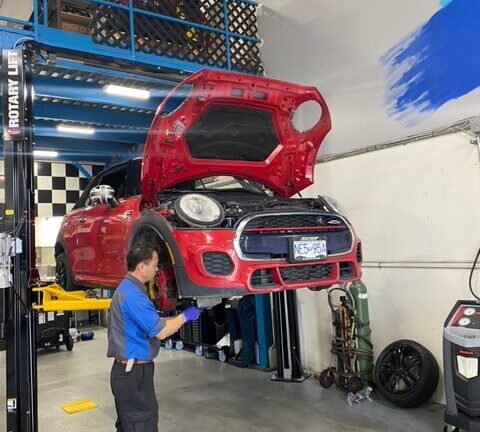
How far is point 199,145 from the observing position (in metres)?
3.19

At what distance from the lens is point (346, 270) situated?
2.99 metres

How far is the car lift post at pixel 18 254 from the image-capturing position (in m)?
2.85

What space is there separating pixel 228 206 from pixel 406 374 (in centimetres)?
224

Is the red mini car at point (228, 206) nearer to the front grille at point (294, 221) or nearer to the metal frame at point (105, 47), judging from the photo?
the front grille at point (294, 221)

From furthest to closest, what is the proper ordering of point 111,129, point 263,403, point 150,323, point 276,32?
1. point 111,129
2. point 276,32
3. point 263,403
4. point 150,323

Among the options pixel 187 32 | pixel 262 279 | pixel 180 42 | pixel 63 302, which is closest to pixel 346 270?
pixel 262 279

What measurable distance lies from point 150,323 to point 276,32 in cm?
432

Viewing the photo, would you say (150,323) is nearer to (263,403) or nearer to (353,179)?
(263,403)

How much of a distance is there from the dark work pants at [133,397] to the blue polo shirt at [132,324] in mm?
78

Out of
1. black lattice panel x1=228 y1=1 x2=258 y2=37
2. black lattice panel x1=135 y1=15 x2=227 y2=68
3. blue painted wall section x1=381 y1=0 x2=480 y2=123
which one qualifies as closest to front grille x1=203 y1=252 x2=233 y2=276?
blue painted wall section x1=381 y1=0 x2=480 y2=123

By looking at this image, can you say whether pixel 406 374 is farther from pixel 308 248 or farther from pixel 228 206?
pixel 228 206

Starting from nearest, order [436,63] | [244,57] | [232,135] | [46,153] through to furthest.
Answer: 1. [232,135]
2. [436,63]
3. [244,57]
4. [46,153]

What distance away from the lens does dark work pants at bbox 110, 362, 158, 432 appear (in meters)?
2.45

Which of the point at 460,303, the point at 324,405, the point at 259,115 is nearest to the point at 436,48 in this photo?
the point at 259,115
